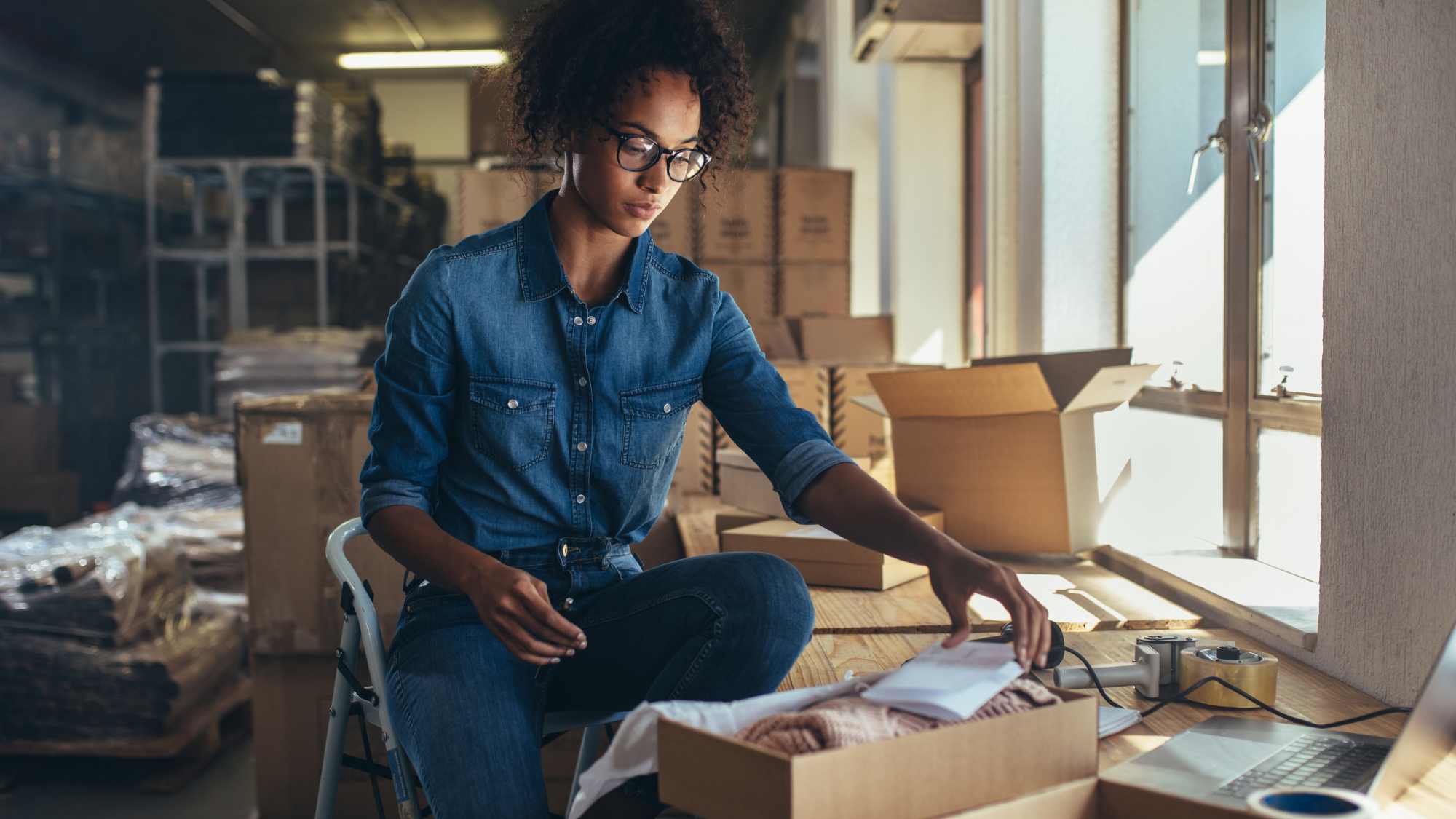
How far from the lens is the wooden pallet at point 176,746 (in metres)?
3.03

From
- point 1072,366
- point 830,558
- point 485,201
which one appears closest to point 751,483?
point 830,558

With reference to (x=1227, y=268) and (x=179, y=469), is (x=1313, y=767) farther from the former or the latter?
(x=179, y=469)

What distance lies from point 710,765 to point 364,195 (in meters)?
7.43

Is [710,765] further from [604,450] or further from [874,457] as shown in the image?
[874,457]

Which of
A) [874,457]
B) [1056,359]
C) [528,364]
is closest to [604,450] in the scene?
[528,364]

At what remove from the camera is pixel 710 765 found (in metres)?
0.88

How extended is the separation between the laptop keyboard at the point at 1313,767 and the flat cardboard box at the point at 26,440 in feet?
21.7

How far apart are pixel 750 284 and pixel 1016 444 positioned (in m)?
2.36

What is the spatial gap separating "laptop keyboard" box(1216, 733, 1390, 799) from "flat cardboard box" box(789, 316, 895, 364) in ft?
8.53

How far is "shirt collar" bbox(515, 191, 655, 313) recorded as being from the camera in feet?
4.70

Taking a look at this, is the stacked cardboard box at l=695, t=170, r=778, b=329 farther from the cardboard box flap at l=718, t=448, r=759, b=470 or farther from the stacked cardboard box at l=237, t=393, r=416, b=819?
the stacked cardboard box at l=237, t=393, r=416, b=819

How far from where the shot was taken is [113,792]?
9.91ft

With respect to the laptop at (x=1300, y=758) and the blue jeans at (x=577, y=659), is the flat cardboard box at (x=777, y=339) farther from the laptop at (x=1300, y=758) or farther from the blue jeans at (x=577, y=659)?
the laptop at (x=1300, y=758)

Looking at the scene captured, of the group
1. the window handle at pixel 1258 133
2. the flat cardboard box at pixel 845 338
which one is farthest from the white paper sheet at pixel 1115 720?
the flat cardboard box at pixel 845 338
